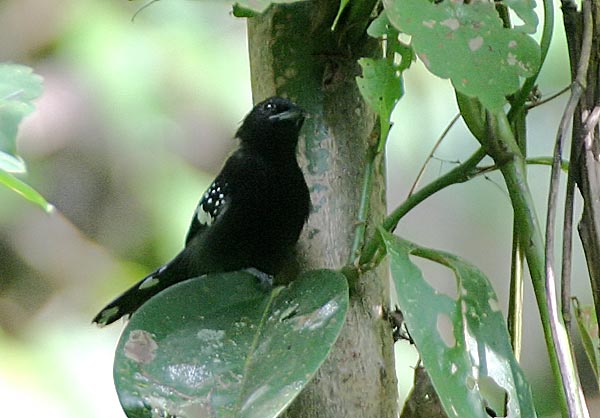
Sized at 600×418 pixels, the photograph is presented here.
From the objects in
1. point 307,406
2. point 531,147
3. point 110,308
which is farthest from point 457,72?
point 531,147

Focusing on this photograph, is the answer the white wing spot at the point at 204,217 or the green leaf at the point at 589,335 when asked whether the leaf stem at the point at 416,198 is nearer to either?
the green leaf at the point at 589,335

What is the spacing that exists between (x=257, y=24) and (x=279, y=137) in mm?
428

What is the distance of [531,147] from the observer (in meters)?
2.54

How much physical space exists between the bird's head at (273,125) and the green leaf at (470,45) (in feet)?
1.13

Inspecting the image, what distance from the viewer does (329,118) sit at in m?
1.25

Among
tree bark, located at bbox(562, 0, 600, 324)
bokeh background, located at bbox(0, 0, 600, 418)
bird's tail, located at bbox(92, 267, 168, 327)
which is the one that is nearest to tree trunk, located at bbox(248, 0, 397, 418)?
tree bark, located at bbox(562, 0, 600, 324)

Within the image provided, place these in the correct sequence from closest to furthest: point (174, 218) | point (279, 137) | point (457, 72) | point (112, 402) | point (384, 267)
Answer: point (457, 72), point (384, 267), point (279, 137), point (112, 402), point (174, 218)

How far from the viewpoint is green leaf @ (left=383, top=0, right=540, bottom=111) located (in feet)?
3.05

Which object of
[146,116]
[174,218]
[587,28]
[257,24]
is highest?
[587,28]

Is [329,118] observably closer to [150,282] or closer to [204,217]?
[204,217]

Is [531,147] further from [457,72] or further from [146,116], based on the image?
[457,72]

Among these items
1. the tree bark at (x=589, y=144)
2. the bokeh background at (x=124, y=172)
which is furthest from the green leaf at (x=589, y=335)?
the bokeh background at (x=124, y=172)

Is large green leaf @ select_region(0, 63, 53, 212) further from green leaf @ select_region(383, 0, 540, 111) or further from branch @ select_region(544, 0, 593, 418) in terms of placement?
branch @ select_region(544, 0, 593, 418)

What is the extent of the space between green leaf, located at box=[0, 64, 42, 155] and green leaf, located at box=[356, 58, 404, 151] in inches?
15.6
